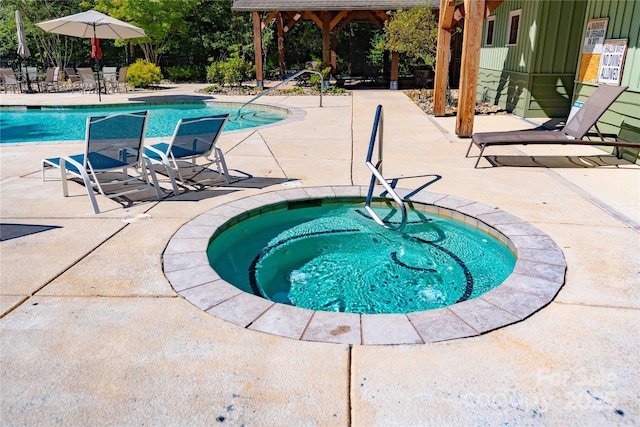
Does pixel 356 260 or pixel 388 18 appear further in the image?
pixel 388 18

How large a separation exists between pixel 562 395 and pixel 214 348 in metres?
1.79

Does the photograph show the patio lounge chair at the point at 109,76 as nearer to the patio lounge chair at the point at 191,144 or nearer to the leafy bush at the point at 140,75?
the leafy bush at the point at 140,75

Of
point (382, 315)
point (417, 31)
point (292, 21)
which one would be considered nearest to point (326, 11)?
point (292, 21)

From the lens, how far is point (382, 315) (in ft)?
9.98

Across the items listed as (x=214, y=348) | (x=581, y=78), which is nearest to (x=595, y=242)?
(x=214, y=348)

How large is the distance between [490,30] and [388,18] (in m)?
4.73

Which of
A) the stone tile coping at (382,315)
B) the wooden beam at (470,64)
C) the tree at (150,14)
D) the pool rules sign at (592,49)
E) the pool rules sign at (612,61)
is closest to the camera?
the stone tile coping at (382,315)

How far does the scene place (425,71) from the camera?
18203 millimetres

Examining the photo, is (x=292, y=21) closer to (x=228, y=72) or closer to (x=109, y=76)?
(x=228, y=72)

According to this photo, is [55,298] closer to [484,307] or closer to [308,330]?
[308,330]

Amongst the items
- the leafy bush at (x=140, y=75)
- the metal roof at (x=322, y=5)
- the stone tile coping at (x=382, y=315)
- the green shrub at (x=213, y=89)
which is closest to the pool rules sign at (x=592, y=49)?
the stone tile coping at (x=382, y=315)

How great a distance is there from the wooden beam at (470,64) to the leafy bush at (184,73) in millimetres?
15931

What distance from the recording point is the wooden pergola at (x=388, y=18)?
28.3 feet

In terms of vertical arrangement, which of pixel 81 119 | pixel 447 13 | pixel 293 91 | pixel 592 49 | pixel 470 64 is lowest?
pixel 81 119
